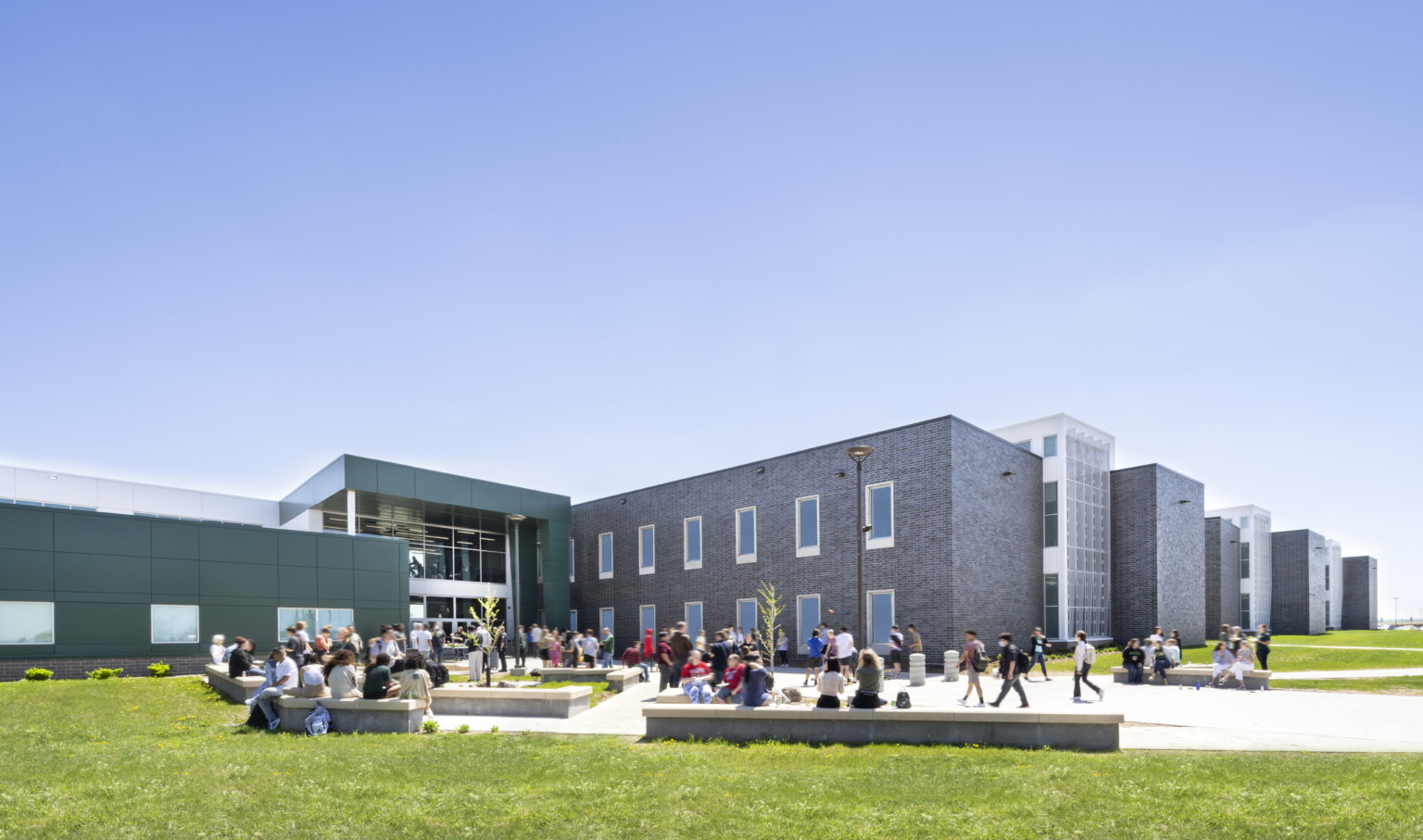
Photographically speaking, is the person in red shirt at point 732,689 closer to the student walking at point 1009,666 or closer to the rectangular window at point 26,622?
the student walking at point 1009,666

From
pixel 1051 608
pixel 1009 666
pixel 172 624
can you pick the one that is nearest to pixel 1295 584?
pixel 1051 608

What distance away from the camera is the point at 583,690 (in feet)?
58.9

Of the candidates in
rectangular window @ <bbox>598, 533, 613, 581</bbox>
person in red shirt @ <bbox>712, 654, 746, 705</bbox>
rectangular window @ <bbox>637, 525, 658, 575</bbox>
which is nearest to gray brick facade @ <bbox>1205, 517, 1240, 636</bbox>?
rectangular window @ <bbox>637, 525, 658, 575</bbox>

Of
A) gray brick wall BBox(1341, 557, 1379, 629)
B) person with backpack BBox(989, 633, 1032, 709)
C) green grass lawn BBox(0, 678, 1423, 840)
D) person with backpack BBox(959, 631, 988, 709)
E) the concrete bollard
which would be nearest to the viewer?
green grass lawn BBox(0, 678, 1423, 840)

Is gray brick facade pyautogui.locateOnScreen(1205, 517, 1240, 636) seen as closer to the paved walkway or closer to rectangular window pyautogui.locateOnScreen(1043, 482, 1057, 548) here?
rectangular window pyautogui.locateOnScreen(1043, 482, 1057, 548)

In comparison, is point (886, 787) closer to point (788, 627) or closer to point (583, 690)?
point (583, 690)

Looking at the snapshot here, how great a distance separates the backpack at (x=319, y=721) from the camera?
14.1 meters

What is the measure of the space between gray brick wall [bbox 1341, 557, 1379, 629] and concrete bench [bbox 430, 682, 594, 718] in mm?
95691

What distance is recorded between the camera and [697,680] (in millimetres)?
16734

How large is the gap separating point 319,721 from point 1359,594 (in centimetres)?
10073

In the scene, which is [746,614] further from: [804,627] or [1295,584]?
[1295,584]

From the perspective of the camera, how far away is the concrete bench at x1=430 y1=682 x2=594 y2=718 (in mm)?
17109

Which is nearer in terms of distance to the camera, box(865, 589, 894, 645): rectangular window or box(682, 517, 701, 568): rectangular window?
box(865, 589, 894, 645): rectangular window

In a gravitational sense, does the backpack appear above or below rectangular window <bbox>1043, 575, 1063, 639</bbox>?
above
